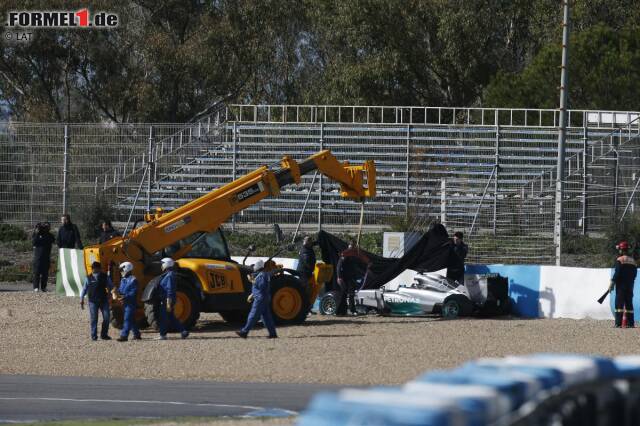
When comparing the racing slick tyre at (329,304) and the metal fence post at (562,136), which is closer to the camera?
the racing slick tyre at (329,304)

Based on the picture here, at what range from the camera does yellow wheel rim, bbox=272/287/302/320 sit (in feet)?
72.9

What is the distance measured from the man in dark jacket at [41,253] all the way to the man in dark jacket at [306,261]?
8.04m

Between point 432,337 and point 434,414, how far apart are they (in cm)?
1482

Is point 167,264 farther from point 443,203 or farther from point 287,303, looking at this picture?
point 443,203

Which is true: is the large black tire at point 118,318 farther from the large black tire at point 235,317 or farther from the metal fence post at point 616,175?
the metal fence post at point 616,175

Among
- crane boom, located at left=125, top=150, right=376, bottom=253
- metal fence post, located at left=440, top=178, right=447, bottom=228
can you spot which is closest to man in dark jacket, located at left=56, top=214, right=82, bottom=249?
crane boom, located at left=125, top=150, right=376, bottom=253

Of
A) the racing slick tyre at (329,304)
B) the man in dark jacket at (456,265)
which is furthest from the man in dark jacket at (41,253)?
the man in dark jacket at (456,265)

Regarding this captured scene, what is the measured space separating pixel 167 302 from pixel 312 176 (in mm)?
19428

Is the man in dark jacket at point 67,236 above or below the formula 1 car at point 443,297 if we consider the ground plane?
above

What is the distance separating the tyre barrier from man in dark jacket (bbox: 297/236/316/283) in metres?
15.8

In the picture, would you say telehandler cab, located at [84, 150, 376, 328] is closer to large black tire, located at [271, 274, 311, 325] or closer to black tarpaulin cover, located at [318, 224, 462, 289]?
large black tire, located at [271, 274, 311, 325]

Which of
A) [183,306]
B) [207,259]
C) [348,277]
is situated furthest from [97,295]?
[348,277]

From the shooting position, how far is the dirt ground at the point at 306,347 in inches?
659

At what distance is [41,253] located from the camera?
95.3ft
